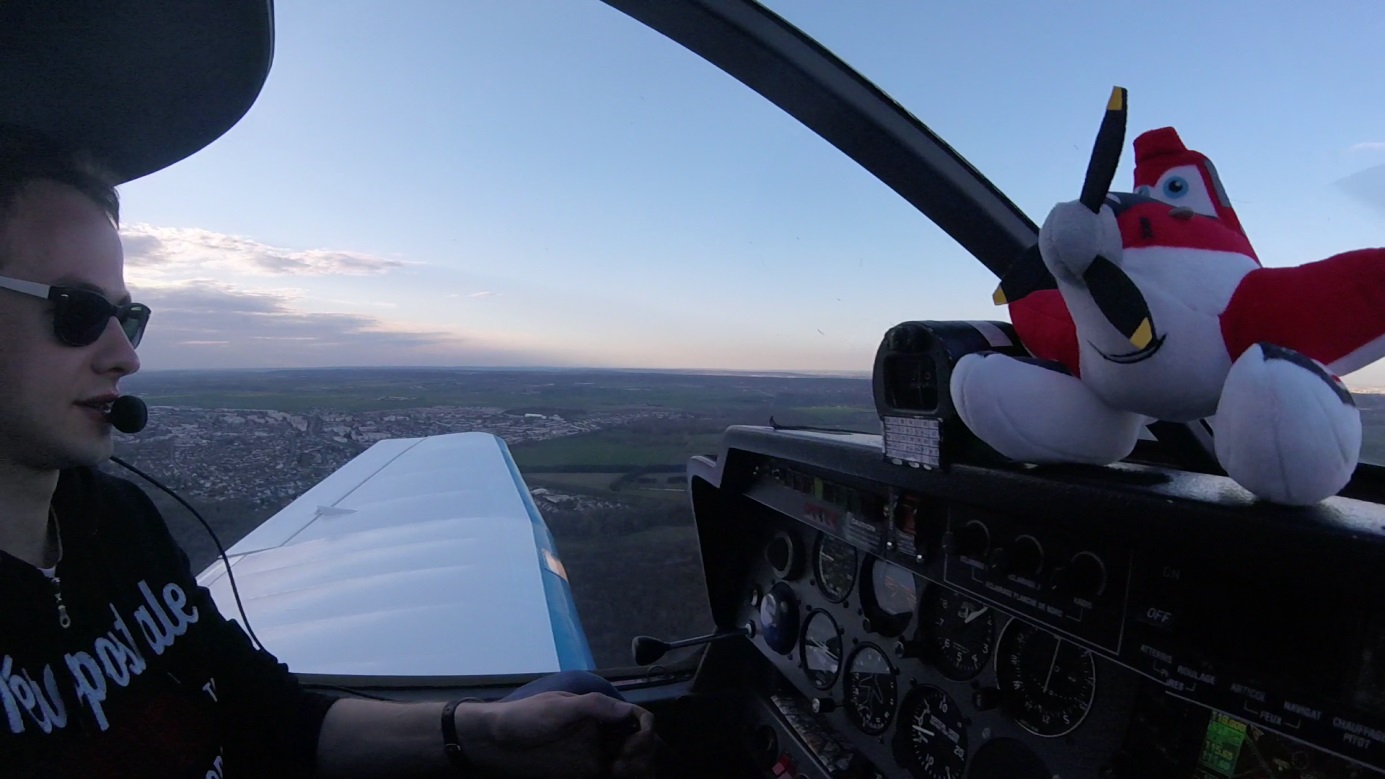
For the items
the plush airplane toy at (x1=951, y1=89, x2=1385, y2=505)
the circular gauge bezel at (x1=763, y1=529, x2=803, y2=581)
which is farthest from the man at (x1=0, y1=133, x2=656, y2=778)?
the plush airplane toy at (x1=951, y1=89, x2=1385, y2=505)

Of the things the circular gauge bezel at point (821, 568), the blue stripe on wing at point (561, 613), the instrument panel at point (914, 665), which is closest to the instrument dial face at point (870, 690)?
the instrument panel at point (914, 665)

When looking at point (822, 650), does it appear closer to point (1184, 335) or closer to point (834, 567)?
point (834, 567)

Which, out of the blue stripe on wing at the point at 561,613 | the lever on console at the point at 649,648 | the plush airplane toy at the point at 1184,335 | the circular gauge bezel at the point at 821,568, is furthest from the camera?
→ the blue stripe on wing at the point at 561,613

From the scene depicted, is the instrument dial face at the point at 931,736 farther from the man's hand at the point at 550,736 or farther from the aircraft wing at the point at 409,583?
the aircraft wing at the point at 409,583

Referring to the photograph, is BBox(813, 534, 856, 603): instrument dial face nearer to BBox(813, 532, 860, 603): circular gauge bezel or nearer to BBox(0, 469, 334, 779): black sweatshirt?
BBox(813, 532, 860, 603): circular gauge bezel

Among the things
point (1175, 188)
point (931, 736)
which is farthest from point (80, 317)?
point (931, 736)

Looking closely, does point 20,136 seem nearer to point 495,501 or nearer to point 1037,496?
point 1037,496
